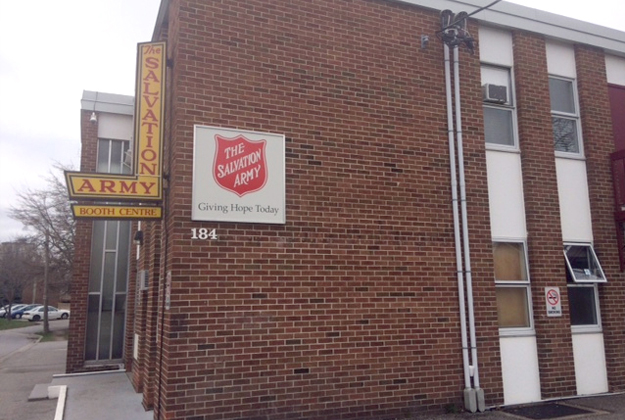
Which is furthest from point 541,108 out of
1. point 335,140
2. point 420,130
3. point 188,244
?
point 188,244

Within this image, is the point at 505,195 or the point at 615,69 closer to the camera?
the point at 505,195

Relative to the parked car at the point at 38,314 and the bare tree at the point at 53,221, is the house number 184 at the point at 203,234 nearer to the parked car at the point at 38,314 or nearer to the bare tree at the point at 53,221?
the bare tree at the point at 53,221

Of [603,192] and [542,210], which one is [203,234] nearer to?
[542,210]

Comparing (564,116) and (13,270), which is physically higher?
(564,116)

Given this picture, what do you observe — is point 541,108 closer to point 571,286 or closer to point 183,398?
point 571,286

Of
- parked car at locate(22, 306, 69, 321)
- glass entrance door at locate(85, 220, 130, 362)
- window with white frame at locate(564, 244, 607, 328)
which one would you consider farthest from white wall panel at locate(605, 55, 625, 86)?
parked car at locate(22, 306, 69, 321)

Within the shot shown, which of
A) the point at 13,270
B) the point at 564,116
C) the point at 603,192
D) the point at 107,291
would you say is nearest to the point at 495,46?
the point at 564,116

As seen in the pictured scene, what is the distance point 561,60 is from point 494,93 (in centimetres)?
196

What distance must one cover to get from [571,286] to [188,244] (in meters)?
6.45

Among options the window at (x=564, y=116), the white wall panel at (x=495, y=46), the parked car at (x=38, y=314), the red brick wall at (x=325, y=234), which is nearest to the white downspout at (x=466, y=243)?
the red brick wall at (x=325, y=234)

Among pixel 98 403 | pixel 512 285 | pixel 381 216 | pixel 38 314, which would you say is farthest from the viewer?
pixel 38 314

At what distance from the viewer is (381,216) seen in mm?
7570

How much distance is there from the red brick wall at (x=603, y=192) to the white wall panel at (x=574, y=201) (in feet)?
0.38

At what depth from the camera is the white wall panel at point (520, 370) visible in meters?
7.96
